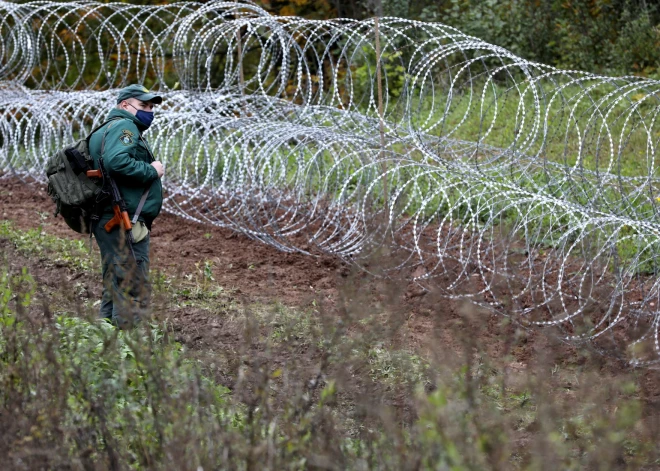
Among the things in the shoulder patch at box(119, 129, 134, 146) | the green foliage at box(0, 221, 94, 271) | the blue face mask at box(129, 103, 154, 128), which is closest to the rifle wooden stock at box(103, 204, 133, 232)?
the shoulder patch at box(119, 129, 134, 146)

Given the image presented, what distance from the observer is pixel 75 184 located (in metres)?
6.08

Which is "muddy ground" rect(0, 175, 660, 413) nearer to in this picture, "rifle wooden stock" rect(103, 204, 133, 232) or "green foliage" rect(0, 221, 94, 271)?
"rifle wooden stock" rect(103, 204, 133, 232)

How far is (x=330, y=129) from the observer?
895 centimetres

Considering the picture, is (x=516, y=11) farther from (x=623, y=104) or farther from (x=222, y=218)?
(x=222, y=218)

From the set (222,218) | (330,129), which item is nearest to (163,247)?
(222,218)

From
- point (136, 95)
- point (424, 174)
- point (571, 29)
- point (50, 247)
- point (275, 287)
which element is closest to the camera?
point (136, 95)

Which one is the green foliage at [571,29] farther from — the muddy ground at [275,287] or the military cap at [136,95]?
the military cap at [136,95]

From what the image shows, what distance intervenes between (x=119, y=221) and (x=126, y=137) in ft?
1.84

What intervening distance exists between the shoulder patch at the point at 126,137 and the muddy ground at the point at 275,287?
79 centimetres

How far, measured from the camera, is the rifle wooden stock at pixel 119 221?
238 inches

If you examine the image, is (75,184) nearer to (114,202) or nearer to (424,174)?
(114,202)

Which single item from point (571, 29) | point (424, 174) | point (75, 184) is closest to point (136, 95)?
point (75, 184)

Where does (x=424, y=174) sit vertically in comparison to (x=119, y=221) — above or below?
above

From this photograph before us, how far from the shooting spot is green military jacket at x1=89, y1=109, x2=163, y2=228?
6.04m
